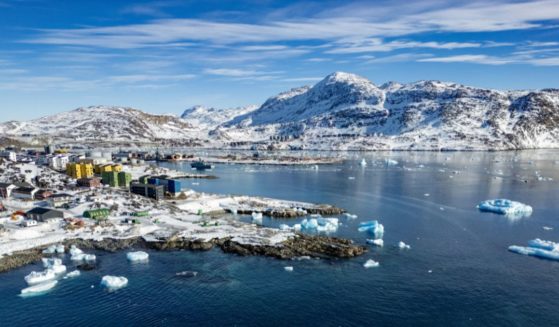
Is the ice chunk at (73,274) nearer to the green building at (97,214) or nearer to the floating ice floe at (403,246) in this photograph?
the green building at (97,214)

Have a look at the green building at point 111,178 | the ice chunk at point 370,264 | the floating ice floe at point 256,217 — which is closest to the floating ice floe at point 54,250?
the floating ice floe at point 256,217

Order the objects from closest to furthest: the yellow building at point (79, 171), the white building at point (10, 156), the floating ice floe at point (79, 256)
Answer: the floating ice floe at point (79, 256)
the yellow building at point (79, 171)
the white building at point (10, 156)

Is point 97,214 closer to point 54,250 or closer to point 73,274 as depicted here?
point 54,250

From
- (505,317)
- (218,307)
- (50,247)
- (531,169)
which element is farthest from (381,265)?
(531,169)

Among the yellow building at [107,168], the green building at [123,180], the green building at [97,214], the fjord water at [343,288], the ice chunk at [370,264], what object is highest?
the yellow building at [107,168]

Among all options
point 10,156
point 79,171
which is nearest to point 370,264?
point 79,171

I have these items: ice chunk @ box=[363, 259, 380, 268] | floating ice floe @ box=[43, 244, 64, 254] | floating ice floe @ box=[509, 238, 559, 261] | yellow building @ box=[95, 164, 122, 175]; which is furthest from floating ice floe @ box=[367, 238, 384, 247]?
yellow building @ box=[95, 164, 122, 175]


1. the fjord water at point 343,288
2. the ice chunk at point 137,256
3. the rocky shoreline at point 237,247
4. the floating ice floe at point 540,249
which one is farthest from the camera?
the floating ice floe at point 540,249
